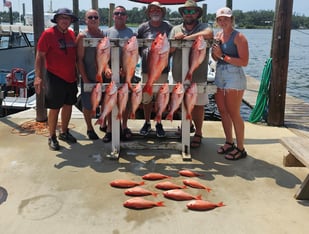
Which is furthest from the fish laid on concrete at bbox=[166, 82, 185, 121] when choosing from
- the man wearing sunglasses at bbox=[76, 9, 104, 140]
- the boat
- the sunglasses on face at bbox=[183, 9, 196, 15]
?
the boat

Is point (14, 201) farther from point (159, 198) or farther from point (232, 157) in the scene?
point (232, 157)

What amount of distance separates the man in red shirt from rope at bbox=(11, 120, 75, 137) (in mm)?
741

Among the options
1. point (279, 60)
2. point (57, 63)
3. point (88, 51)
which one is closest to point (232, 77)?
point (88, 51)

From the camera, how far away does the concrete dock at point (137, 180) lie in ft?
10.1

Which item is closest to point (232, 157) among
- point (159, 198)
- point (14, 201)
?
point (159, 198)

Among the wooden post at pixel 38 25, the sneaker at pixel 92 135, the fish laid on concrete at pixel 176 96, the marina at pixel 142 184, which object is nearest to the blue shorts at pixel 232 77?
the marina at pixel 142 184

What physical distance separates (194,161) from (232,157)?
491 mm

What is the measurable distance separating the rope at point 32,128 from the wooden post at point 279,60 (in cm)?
355

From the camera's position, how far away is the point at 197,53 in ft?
13.9

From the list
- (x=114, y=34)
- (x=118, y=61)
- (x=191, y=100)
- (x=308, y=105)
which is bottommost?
(x=308, y=105)

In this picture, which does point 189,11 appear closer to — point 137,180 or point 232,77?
point 232,77

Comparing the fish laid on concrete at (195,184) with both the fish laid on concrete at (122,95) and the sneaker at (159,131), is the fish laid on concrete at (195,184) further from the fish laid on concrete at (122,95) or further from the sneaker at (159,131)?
the sneaker at (159,131)

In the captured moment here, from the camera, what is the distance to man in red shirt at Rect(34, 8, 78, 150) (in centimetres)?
465

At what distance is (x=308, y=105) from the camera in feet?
31.2
